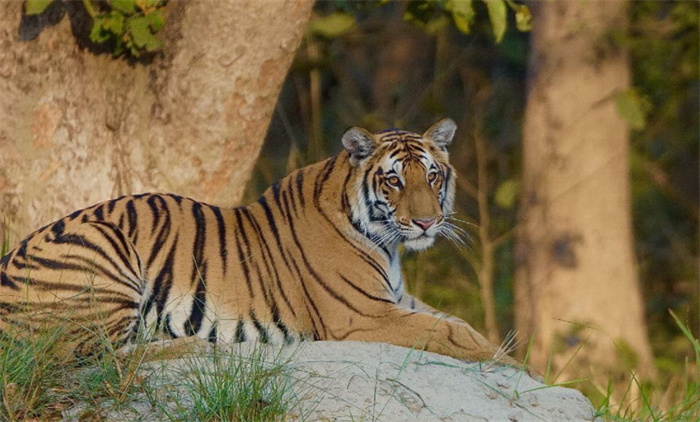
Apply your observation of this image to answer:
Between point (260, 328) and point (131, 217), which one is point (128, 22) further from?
point (260, 328)

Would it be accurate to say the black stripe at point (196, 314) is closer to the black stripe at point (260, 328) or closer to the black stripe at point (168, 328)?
the black stripe at point (168, 328)

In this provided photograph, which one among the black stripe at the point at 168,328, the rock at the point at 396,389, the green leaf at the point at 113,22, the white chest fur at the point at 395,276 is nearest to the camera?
the rock at the point at 396,389

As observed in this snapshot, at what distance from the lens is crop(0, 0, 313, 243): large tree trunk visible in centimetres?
550

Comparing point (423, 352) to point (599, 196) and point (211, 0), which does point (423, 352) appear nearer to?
point (211, 0)

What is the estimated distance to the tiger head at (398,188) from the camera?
198 inches

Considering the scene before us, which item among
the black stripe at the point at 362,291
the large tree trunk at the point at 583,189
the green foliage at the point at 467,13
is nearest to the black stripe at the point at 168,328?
the black stripe at the point at 362,291

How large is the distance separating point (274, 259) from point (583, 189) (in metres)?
4.50

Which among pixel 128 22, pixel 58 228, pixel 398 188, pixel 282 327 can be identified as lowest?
pixel 282 327

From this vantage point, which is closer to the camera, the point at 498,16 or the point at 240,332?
the point at 240,332

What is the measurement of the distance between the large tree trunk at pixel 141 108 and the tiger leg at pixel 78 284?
0.85m

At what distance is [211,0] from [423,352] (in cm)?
A: 233

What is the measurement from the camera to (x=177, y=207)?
5145mm

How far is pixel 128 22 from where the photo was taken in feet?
18.2

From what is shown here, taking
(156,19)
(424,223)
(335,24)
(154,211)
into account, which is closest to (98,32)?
(156,19)
